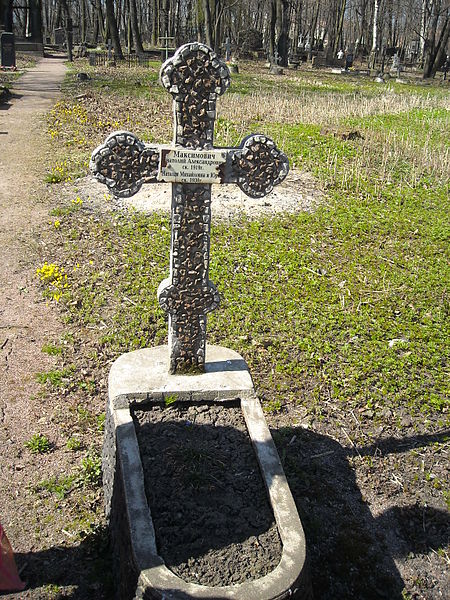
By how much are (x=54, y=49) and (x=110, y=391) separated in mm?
42299

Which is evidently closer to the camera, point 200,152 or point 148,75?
point 200,152

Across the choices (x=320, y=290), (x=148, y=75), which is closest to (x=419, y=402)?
(x=320, y=290)

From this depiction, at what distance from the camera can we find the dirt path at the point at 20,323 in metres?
4.18

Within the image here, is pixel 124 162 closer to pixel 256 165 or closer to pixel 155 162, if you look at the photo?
pixel 155 162

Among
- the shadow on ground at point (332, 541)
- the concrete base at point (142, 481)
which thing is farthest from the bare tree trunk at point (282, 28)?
the shadow on ground at point (332, 541)

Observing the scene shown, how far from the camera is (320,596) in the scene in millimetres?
3512

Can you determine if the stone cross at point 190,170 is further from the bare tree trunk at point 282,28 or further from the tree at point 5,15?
the tree at point 5,15

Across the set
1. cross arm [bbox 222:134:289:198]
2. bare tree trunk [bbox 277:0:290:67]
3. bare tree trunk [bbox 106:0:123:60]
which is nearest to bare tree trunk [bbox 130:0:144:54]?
bare tree trunk [bbox 106:0:123:60]

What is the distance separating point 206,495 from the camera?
3.47m

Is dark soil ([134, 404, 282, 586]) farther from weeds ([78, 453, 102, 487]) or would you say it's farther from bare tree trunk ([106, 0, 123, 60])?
bare tree trunk ([106, 0, 123, 60])

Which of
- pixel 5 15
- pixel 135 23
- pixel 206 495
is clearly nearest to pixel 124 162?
pixel 206 495

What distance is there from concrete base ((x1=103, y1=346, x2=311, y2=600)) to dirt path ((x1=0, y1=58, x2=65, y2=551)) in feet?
2.09

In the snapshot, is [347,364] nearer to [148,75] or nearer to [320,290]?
[320,290]

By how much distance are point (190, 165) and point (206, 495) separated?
1.94 m
